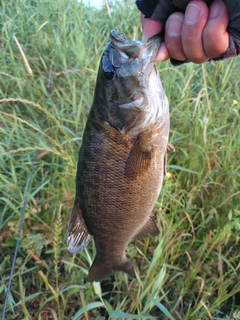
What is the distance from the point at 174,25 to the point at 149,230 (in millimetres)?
952

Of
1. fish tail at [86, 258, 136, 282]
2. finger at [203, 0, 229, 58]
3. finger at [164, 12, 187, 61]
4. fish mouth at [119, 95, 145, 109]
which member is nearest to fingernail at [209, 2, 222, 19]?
finger at [203, 0, 229, 58]

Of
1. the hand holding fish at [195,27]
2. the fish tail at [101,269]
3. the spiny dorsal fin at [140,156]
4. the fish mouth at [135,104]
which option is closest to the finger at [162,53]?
the hand holding fish at [195,27]

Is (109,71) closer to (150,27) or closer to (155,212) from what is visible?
(150,27)

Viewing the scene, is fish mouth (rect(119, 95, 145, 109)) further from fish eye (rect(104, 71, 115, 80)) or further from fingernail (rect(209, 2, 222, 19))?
fingernail (rect(209, 2, 222, 19))

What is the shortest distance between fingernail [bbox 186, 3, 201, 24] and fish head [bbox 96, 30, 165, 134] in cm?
15

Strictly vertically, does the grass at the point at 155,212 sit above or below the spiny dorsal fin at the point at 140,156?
below

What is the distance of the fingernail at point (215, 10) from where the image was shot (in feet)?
3.82

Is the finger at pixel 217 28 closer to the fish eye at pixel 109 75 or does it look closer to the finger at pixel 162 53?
the finger at pixel 162 53

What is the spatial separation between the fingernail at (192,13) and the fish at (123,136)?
15 centimetres

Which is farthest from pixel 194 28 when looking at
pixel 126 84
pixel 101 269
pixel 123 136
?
pixel 101 269

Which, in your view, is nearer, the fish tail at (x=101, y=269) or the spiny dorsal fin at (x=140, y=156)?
the spiny dorsal fin at (x=140, y=156)

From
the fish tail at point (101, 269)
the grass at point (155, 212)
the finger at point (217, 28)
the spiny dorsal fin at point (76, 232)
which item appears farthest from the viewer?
the grass at point (155, 212)

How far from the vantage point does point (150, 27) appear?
4.30ft

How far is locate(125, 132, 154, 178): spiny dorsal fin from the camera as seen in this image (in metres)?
1.38
